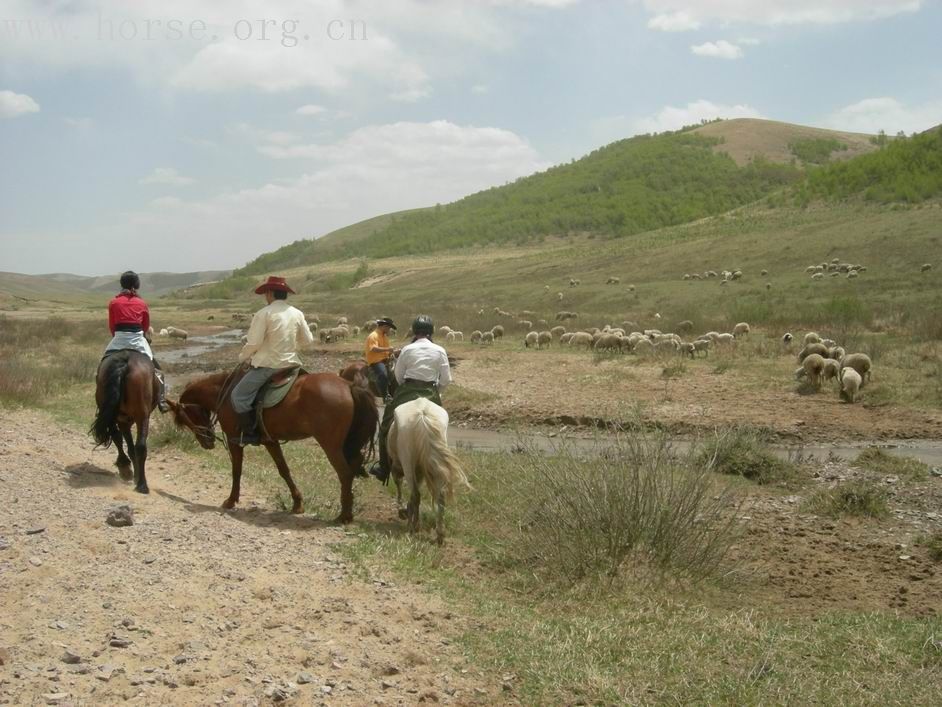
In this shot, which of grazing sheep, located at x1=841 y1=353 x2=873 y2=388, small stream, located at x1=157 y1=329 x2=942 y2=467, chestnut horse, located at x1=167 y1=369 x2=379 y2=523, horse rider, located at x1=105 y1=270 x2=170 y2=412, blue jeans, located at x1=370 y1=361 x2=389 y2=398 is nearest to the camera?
chestnut horse, located at x1=167 y1=369 x2=379 y2=523

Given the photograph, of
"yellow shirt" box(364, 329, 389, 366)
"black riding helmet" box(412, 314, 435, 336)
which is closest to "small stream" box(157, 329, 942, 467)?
"yellow shirt" box(364, 329, 389, 366)

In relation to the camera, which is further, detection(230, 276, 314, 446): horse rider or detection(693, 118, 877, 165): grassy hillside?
detection(693, 118, 877, 165): grassy hillside

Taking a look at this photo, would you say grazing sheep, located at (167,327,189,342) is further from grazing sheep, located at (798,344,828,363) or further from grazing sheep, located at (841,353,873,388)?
grazing sheep, located at (841,353,873,388)

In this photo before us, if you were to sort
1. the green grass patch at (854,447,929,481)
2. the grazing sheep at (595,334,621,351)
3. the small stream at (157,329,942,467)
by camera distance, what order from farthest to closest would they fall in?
1. the grazing sheep at (595,334,621,351)
2. the small stream at (157,329,942,467)
3. the green grass patch at (854,447,929,481)

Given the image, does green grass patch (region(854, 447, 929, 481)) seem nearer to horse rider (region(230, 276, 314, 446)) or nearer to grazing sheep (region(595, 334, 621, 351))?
horse rider (region(230, 276, 314, 446))

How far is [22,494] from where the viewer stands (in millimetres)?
7293

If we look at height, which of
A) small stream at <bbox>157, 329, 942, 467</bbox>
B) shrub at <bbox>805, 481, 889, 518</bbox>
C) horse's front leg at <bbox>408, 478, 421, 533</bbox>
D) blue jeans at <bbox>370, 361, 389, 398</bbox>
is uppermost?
blue jeans at <bbox>370, 361, 389, 398</bbox>

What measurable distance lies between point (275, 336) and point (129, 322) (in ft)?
5.76

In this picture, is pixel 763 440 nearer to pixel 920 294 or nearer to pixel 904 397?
pixel 904 397

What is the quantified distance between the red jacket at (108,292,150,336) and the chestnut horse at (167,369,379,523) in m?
1.14

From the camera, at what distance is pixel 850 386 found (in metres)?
16.0

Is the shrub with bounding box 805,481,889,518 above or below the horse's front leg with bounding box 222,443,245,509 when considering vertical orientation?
below

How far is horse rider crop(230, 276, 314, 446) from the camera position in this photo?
8078 mm

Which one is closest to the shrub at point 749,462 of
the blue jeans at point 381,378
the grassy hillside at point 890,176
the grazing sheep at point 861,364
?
the blue jeans at point 381,378
